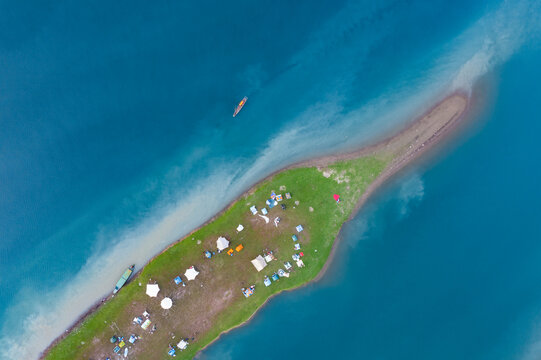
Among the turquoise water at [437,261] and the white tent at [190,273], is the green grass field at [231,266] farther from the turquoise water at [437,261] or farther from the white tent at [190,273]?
the turquoise water at [437,261]

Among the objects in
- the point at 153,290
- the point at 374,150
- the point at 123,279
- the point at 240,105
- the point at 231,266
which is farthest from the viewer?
the point at 374,150

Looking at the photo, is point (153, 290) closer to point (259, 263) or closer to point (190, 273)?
point (190, 273)

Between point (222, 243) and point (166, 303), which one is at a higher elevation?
point (222, 243)

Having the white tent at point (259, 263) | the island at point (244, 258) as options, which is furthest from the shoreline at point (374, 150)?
the white tent at point (259, 263)

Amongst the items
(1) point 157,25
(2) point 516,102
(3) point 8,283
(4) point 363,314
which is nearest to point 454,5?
(2) point 516,102

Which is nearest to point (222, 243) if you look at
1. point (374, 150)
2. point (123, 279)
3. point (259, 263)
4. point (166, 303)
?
point (259, 263)

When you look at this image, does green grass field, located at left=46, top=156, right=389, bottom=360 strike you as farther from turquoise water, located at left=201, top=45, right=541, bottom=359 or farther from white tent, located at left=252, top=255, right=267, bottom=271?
turquoise water, located at left=201, top=45, right=541, bottom=359
